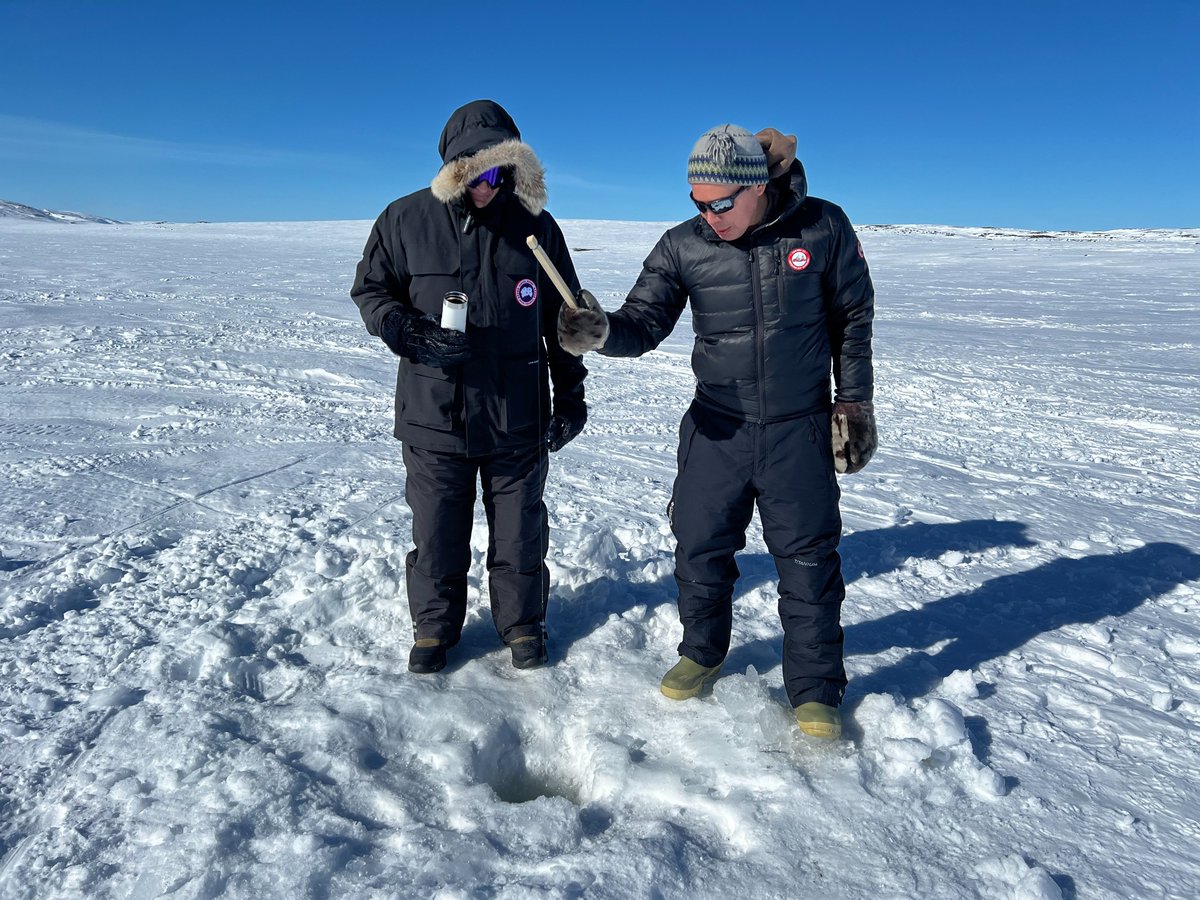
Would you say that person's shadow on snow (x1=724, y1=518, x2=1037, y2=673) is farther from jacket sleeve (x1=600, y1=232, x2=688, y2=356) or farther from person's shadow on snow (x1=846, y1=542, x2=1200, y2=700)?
jacket sleeve (x1=600, y1=232, x2=688, y2=356)

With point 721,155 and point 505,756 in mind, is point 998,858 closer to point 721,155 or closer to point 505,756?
point 505,756

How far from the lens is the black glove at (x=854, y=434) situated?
7.97 feet

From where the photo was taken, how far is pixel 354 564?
3.36m

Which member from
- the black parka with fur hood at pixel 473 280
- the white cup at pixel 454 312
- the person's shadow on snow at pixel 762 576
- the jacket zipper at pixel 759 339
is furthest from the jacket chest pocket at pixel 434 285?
the person's shadow on snow at pixel 762 576

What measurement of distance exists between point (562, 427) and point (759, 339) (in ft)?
2.47

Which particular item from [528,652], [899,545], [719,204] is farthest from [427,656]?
[899,545]

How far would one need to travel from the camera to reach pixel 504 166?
2473 millimetres

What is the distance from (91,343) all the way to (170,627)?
20.5ft

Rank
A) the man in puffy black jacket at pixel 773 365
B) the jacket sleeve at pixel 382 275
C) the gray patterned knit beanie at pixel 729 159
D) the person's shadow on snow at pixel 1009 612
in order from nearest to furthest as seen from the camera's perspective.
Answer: the gray patterned knit beanie at pixel 729 159 → the man in puffy black jacket at pixel 773 365 → the jacket sleeve at pixel 382 275 → the person's shadow on snow at pixel 1009 612

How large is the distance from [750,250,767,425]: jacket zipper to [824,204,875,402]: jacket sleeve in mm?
207

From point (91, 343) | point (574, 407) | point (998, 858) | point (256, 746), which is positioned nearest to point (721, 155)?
point (574, 407)

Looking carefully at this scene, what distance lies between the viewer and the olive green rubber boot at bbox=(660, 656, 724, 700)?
2.61 m

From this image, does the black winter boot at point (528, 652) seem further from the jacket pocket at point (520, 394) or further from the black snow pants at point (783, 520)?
the jacket pocket at point (520, 394)

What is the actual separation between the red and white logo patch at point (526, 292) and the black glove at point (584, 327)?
1.06 ft
